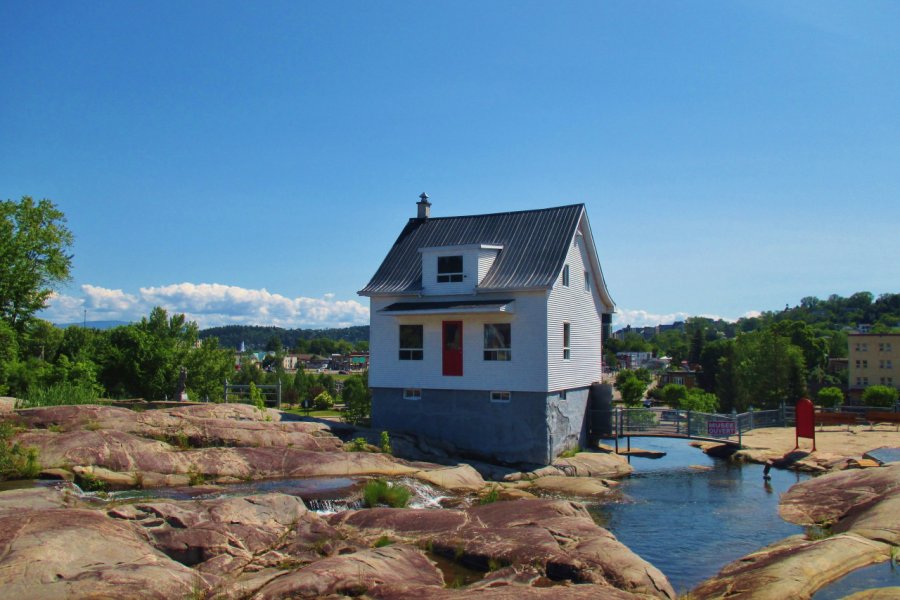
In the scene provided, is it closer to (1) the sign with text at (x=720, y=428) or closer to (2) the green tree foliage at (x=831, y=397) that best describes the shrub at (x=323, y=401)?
(2) the green tree foliage at (x=831, y=397)

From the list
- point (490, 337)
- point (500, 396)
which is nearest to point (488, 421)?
point (500, 396)

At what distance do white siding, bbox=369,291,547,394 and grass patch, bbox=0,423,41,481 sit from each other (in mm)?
14104

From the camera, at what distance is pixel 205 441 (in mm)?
22516

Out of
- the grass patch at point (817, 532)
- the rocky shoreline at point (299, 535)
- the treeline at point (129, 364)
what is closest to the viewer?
the rocky shoreline at point (299, 535)

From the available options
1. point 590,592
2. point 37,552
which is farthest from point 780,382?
point 37,552

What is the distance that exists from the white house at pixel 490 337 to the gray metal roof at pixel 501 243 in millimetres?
62

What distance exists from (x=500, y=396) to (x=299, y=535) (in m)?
14.3

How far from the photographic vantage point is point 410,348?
29391 mm

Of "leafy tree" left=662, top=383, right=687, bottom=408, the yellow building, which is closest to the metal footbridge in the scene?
"leafy tree" left=662, top=383, right=687, bottom=408

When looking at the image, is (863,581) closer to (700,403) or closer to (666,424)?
(666,424)

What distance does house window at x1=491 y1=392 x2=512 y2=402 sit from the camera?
90.6ft

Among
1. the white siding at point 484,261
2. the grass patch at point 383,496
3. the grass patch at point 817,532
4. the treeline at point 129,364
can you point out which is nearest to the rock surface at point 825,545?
the grass patch at point 817,532

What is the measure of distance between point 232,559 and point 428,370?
1654 centimetres

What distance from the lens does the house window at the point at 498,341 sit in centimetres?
2762
